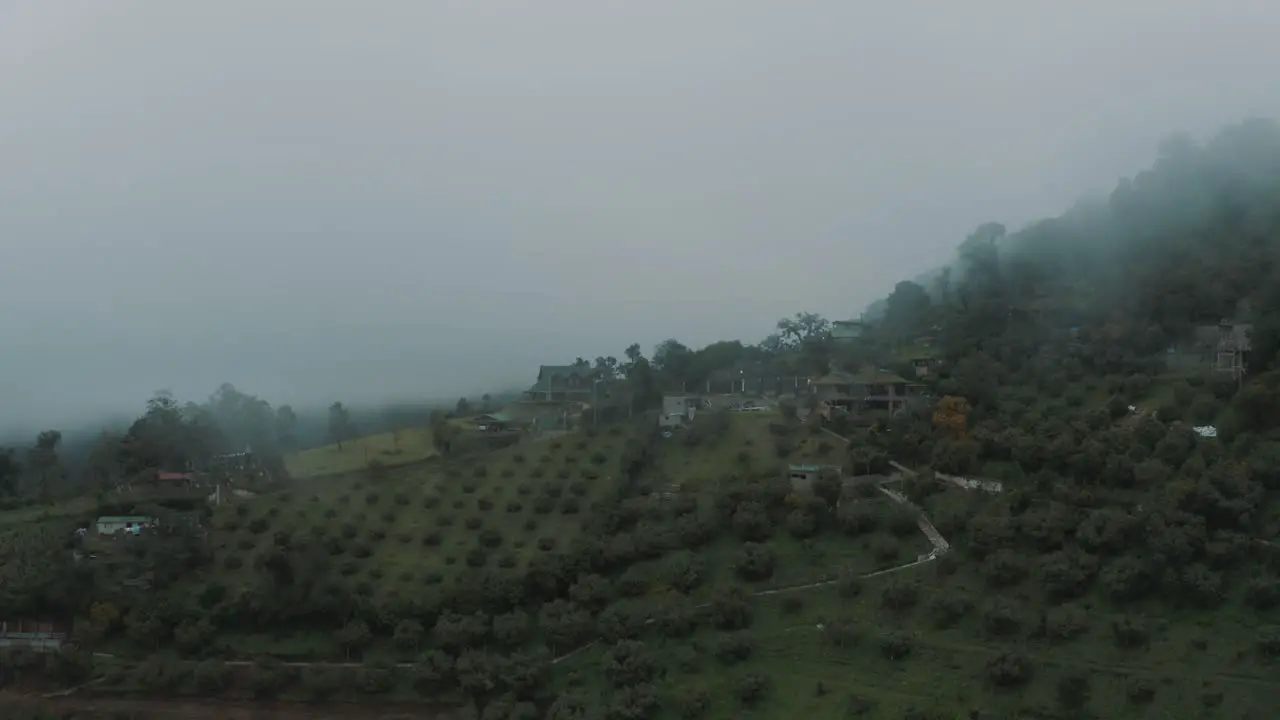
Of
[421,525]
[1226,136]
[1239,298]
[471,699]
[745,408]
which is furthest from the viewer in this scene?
[1226,136]

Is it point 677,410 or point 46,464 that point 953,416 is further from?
point 46,464

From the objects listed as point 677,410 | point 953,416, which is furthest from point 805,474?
point 677,410

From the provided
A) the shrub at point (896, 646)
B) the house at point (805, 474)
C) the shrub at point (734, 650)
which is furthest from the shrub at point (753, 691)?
the house at point (805, 474)

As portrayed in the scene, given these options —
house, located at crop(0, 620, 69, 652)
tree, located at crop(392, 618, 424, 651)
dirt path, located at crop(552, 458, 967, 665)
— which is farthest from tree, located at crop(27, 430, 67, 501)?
dirt path, located at crop(552, 458, 967, 665)

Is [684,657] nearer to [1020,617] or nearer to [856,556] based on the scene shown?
[856,556]

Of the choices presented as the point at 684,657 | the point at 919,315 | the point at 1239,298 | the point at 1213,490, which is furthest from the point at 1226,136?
the point at 684,657

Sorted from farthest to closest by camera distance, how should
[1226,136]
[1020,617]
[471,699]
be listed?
1. [1226,136]
2. [471,699]
3. [1020,617]
